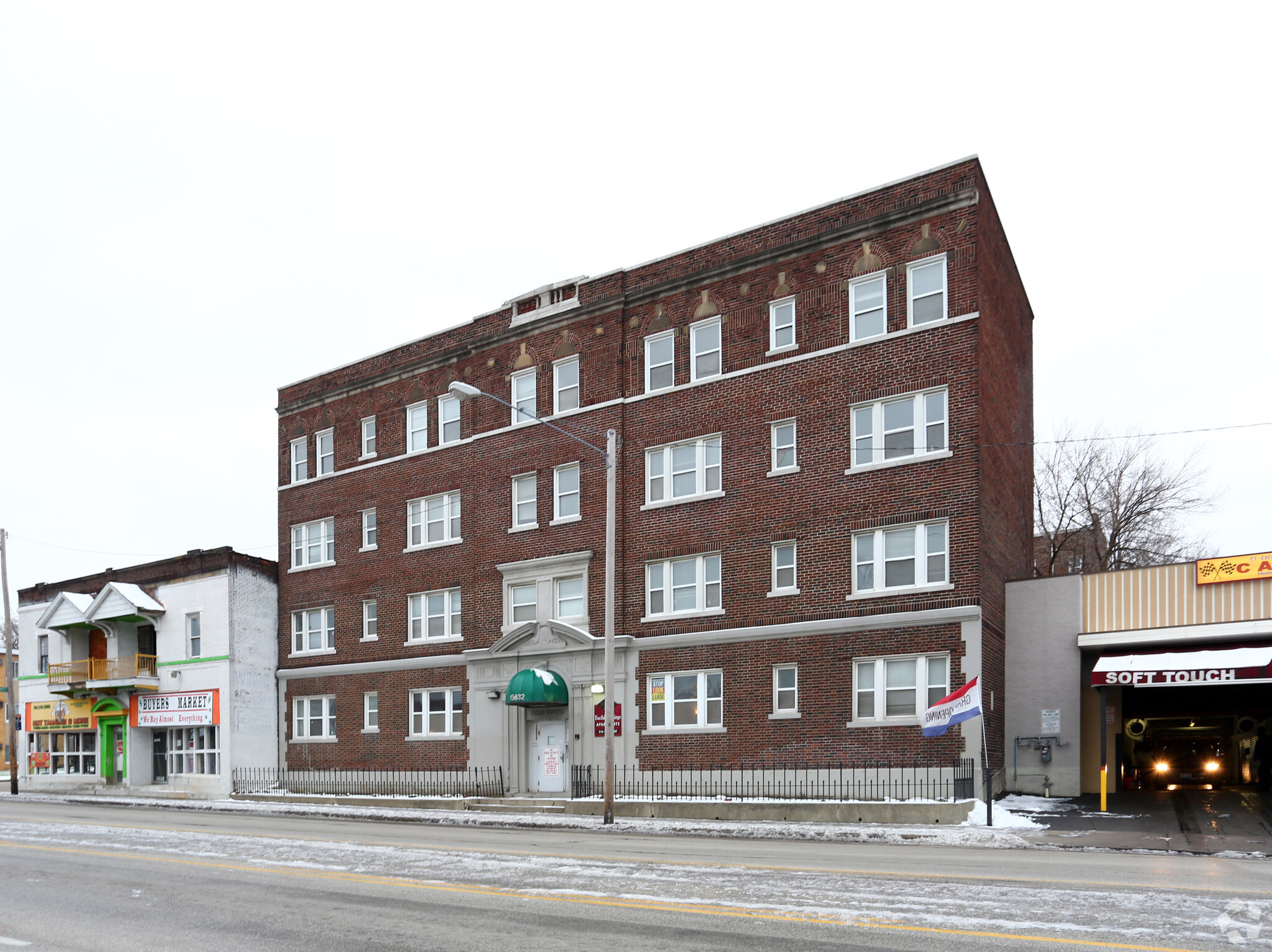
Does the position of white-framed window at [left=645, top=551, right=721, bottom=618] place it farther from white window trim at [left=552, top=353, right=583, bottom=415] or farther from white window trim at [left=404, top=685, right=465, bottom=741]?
white window trim at [left=404, top=685, right=465, bottom=741]

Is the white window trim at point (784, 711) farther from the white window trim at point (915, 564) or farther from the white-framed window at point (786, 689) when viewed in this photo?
the white window trim at point (915, 564)

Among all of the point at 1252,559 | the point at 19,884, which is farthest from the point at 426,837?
the point at 1252,559

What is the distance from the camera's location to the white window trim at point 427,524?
116 feet

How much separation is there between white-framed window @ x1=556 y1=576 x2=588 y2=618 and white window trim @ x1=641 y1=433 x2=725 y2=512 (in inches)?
120

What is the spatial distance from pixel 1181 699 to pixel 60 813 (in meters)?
31.1

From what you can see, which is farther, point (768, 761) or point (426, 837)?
point (768, 761)

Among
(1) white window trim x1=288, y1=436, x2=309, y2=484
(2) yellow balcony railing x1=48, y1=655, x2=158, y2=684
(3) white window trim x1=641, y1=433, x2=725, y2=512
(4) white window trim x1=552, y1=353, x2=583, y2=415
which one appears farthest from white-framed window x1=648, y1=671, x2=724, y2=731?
(2) yellow balcony railing x1=48, y1=655, x2=158, y2=684

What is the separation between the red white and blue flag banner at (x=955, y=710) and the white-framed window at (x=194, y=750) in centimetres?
2667

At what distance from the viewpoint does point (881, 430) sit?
2666 centimetres

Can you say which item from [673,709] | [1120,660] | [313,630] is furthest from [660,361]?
[313,630]

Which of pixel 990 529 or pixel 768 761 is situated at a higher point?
pixel 990 529

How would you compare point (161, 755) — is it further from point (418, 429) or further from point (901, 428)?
point (901, 428)

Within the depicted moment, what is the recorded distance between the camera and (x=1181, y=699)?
3030 centimetres

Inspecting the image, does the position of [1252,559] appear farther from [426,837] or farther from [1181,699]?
[426,837]
